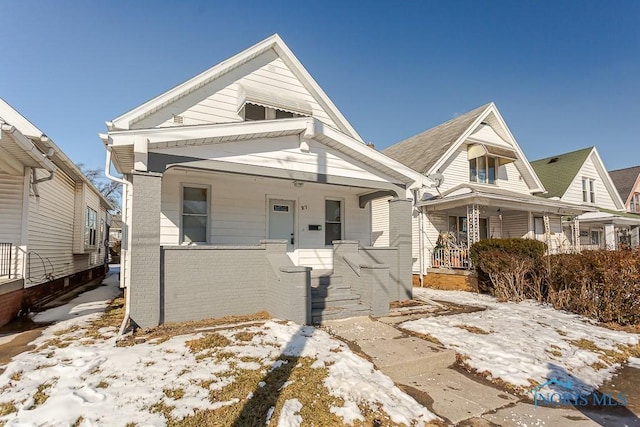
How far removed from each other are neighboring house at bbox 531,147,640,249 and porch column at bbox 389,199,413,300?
47.0 feet

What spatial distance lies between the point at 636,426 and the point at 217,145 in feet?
23.8

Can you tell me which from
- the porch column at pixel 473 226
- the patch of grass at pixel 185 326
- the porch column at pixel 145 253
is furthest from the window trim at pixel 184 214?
the porch column at pixel 473 226

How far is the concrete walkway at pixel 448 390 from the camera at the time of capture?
343 centimetres

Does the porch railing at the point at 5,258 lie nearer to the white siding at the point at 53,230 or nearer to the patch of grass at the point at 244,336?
the white siding at the point at 53,230

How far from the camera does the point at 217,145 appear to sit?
6746 millimetres

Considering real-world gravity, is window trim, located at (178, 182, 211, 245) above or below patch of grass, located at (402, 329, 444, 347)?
above

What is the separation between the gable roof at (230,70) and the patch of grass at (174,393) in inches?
267

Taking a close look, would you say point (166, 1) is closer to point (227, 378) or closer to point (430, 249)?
point (227, 378)

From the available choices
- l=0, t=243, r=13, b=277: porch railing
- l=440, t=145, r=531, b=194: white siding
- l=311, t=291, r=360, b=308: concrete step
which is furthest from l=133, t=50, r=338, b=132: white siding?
l=440, t=145, r=531, b=194: white siding

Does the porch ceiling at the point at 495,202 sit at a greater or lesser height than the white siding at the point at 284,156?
lesser

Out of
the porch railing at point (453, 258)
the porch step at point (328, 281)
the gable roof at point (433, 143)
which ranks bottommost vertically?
the porch step at point (328, 281)

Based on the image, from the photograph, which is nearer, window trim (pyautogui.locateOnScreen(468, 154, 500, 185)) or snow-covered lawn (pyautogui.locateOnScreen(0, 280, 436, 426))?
snow-covered lawn (pyautogui.locateOnScreen(0, 280, 436, 426))

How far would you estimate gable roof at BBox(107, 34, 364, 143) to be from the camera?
830 cm

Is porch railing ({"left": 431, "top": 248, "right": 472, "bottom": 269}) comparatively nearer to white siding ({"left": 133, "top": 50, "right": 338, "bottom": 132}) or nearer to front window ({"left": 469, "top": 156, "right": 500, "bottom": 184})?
front window ({"left": 469, "top": 156, "right": 500, "bottom": 184})
